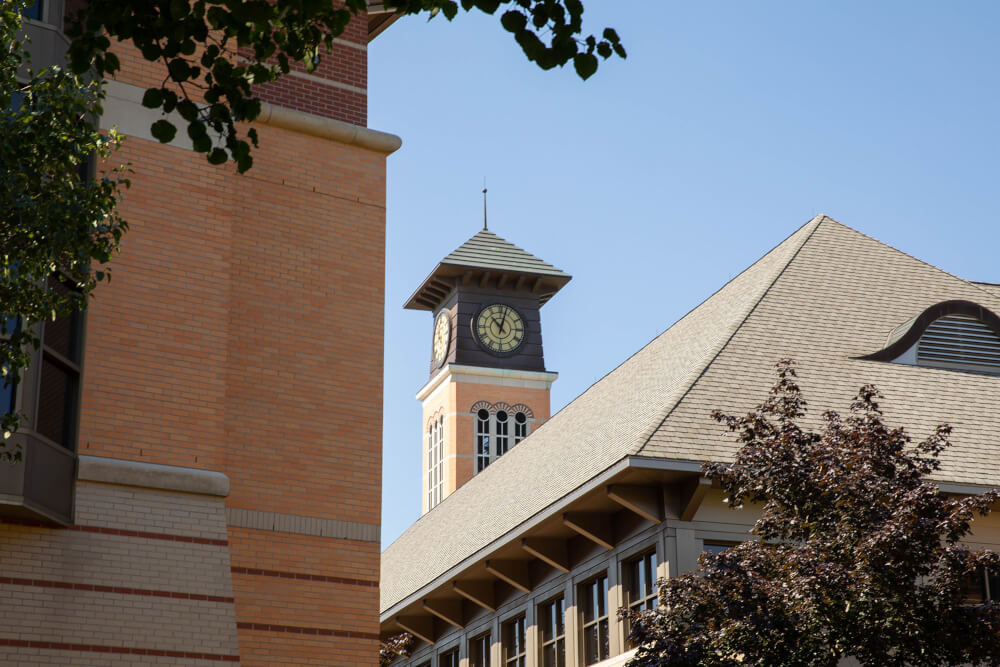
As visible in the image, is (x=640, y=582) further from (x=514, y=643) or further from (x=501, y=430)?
(x=501, y=430)

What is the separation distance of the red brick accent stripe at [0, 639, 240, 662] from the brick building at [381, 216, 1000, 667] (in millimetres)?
7261

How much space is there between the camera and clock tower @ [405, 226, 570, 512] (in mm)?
65562

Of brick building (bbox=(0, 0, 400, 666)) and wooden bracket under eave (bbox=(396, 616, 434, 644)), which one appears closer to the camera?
brick building (bbox=(0, 0, 400, 666))

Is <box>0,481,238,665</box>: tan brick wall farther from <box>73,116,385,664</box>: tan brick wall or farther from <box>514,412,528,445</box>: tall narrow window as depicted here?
<box>514,412,528,445</box>: tall narrow window

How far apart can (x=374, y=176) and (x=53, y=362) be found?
5080 mm

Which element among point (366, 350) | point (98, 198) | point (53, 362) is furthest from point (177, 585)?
point (98, 198)

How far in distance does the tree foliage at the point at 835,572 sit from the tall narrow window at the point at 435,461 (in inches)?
2063

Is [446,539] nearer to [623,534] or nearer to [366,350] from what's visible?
[623,534]

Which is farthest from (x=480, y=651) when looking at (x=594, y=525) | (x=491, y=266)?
(x=491, y=266)

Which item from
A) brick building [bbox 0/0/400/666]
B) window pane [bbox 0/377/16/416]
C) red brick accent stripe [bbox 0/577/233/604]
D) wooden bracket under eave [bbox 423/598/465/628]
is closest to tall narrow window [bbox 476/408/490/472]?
wooden bracket under eave [bbox 423/598/465/628]

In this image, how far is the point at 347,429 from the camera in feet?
50.8

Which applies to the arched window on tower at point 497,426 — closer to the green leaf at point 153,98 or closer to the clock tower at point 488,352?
the clock tower at point 488,352

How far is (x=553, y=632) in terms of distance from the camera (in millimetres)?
23719

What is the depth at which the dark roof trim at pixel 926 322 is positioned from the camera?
23.0 m
